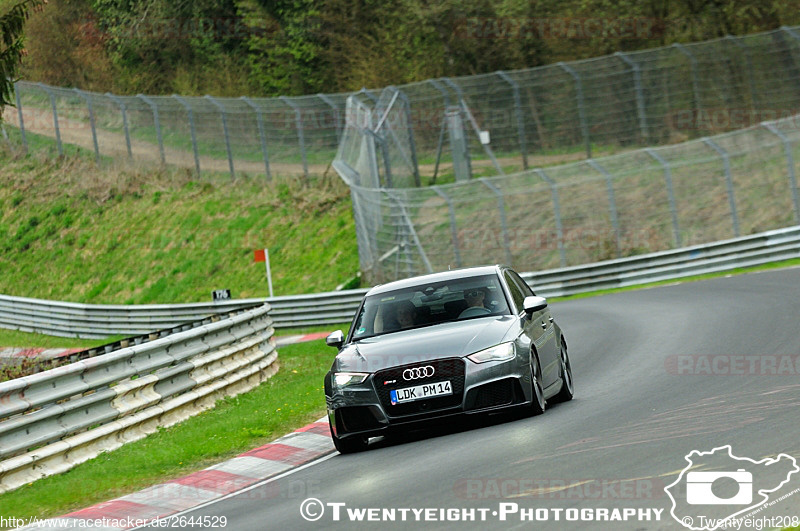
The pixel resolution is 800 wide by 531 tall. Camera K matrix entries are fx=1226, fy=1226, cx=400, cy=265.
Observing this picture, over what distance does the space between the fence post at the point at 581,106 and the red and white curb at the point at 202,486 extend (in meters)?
27.5

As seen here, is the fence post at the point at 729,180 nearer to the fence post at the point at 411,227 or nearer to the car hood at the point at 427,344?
the fence post at the point at 411,227

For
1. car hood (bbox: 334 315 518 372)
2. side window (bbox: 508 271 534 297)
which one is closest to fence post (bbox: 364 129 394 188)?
side window (bbox: 508 271 534 297)

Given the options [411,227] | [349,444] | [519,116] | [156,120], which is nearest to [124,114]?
[156,120]

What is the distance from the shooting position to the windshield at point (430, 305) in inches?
440

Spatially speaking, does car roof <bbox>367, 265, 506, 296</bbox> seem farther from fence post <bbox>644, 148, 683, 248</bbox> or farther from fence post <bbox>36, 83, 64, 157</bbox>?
fence post <bbox>36, 83, 64, 157</bbox>

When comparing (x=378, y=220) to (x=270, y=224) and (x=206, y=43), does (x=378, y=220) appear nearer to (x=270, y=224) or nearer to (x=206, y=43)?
(x=270, y=224)

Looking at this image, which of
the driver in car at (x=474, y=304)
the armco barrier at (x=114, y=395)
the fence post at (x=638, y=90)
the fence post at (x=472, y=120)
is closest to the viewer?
the armco barrier at (x=114, y=395)

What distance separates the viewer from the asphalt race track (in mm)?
7000

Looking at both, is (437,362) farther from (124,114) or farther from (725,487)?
(124,114)

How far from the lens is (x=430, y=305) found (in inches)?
445

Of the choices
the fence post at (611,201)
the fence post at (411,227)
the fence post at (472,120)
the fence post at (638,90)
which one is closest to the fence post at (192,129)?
the fence post at (472,120)

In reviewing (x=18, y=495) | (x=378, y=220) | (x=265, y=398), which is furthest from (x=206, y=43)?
(x=18, y=495)

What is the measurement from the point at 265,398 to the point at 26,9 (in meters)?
7.90

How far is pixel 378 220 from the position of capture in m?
31.8
